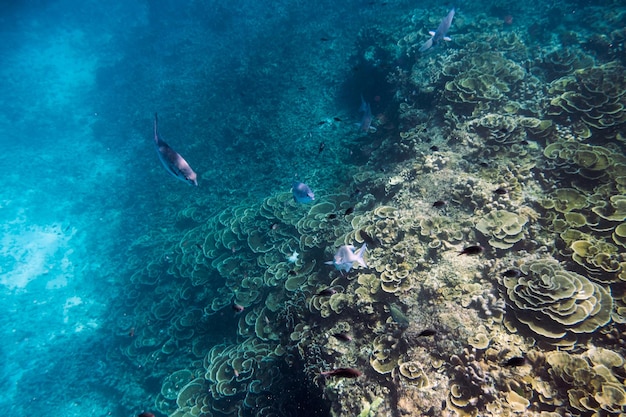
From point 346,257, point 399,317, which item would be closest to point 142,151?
point 346,257

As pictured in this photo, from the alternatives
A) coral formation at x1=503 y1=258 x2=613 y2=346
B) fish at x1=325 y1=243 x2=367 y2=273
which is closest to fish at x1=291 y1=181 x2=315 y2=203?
fish at x1=325 y1=243 x2=367 y2=273

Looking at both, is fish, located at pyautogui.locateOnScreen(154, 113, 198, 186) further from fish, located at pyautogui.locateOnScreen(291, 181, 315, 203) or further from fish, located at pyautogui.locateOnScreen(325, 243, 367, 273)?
fish, located at pyautogui.locateOnScreen(325, 243, 367, 273)

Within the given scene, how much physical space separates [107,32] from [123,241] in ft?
103

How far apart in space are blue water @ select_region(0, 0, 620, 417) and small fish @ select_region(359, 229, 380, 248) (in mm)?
2703

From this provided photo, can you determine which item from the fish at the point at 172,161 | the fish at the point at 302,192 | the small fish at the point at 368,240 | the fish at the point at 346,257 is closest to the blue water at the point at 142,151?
the fish at the point at 302,192

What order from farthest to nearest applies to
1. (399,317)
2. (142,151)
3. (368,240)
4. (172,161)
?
1. (142,151)
2. (368,240)
3. (399,317)
4. (172,161)

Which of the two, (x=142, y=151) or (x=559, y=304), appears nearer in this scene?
(x=559, y=304)

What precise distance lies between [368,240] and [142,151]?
19.0 m

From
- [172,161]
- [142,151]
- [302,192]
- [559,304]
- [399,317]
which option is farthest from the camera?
[142,151]

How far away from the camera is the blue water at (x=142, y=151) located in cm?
1104

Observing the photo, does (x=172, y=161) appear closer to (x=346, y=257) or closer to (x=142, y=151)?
(x=346, y=257)

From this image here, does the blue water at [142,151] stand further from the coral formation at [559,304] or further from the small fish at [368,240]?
the coral formation at [559,304]

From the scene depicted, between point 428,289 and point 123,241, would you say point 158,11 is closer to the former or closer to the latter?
point 123,241

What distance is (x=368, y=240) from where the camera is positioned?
562cm
